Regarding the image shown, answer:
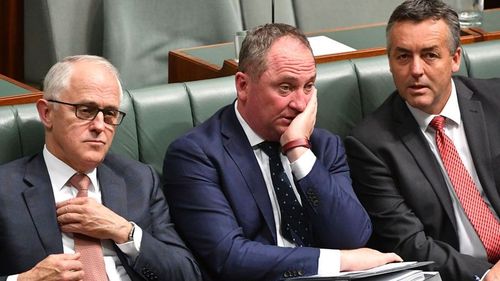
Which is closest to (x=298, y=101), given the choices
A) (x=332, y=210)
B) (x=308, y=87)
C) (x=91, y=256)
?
(x=308, y=87)

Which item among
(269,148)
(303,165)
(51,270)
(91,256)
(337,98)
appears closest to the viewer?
(51,270)

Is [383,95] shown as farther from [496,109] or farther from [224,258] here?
[224,258]

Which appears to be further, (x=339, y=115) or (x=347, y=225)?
(x=339, y=115)

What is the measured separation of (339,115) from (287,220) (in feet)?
1.35

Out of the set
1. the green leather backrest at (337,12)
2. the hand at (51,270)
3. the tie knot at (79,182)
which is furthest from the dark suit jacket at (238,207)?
the green leather backrest at (337,12)

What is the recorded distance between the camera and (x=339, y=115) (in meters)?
2.66

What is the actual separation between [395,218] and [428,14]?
0.47 metres

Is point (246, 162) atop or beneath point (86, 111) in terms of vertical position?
beneath

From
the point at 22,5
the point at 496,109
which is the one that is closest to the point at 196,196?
the point at 496,109

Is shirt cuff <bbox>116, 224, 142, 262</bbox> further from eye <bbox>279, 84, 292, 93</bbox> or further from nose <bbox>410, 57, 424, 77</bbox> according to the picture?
nose <bbox>410, 57, 424, 77</bbox>

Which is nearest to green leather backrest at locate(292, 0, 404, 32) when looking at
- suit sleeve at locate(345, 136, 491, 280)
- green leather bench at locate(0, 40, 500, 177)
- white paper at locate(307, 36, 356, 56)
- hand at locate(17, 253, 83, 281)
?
white paper at locate(307, 36, 356, 56)

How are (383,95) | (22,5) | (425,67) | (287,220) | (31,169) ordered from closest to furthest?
(31,169) → (287,220) → (425,67) → (383,95) → (22,5)

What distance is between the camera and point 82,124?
2.19 metres

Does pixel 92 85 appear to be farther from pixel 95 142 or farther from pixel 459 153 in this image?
pixel 459 153
